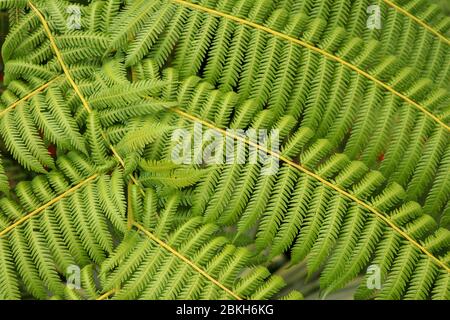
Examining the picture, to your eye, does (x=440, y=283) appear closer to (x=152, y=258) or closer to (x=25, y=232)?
(x=152, y=258)

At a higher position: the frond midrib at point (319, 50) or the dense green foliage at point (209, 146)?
the frond midrib at point (319, 50)

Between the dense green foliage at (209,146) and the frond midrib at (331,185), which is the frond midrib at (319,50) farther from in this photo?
the frond midrib at (331,185)

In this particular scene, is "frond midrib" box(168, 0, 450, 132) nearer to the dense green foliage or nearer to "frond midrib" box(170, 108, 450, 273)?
the dense green foliage

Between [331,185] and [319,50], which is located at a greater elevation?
[319,50]

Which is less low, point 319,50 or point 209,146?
point 319,50

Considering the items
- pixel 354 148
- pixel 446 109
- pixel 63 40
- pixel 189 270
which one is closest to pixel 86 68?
pixel 63 40

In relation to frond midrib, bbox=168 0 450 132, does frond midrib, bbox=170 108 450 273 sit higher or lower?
lower

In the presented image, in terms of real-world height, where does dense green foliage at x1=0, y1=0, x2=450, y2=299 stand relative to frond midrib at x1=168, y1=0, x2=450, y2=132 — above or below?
below

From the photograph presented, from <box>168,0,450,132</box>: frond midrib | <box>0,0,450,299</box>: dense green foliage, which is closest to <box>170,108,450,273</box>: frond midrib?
<box>0,0,450,299</box>: dense green foliage

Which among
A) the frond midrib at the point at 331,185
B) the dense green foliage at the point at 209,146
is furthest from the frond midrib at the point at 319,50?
the frond midrib at the point at 331,185
